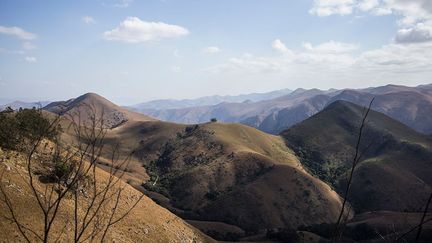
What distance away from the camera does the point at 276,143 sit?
14250 centimetres

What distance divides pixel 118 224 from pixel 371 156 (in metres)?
123

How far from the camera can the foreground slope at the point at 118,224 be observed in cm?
2495

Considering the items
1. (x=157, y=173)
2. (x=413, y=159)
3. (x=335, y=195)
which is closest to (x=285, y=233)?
(x=335, y=195)

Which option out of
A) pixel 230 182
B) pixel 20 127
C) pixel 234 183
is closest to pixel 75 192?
pixel 20 127

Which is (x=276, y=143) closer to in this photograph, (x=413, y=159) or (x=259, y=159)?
(x=259, y=159)

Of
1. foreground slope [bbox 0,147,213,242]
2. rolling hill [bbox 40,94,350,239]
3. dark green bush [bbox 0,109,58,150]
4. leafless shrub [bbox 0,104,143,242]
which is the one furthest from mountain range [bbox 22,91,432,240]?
leafless shrub [bbox 0,104,143,242]

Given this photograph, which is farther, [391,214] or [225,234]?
[391,214]

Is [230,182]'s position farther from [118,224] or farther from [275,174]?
[118,224]

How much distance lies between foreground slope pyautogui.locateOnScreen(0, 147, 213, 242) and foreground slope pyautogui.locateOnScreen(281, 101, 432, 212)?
50.6 m

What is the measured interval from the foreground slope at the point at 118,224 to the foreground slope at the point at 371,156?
166 ft

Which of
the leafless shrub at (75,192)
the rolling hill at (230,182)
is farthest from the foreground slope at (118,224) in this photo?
the rolling hill at (230,182)

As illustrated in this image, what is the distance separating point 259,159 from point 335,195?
2308 centimetres

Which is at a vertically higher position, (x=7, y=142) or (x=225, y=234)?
(x=7, y=142)

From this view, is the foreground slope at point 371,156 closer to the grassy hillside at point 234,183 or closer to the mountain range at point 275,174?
the mountain range at point 275,174
